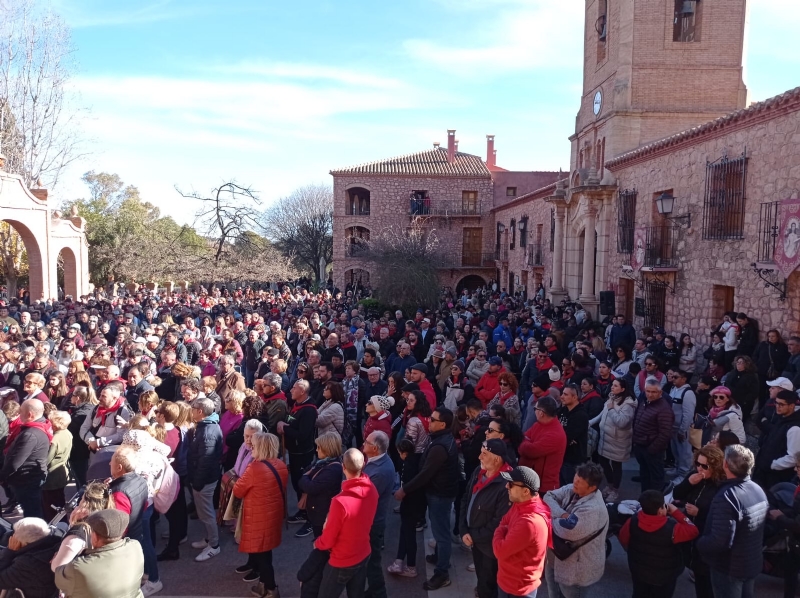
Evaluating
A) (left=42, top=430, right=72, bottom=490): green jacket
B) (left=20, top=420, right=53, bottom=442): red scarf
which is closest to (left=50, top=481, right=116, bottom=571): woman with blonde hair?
(left=20, top=420, right=53, bottom=442): red scarf

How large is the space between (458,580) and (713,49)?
1541 centimetres

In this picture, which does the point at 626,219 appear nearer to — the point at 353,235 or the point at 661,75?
the point at 661,75

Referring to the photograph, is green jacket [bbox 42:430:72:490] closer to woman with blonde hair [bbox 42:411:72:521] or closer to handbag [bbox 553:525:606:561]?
woman with blonde hair [bbox 42:411:72:521]

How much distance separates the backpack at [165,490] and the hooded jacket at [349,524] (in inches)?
60.9

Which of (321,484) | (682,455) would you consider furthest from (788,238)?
(321,484)

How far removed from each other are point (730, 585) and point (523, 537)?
1.54 metres

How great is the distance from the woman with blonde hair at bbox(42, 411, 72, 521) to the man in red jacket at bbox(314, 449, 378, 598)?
288 centimetres

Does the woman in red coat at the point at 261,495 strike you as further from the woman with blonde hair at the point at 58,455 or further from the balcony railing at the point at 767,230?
the balcony railing at the point at 767,230

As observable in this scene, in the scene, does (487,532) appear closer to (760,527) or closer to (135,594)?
(760,527)

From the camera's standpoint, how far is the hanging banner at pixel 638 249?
13.7 m

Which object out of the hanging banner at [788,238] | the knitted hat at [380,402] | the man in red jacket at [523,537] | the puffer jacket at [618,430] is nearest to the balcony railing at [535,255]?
the hanging banner at [788,238]

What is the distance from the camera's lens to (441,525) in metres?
4.96

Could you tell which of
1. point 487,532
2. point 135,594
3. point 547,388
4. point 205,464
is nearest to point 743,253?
point 547,388

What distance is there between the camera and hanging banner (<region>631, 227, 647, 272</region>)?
1373 centimetres
